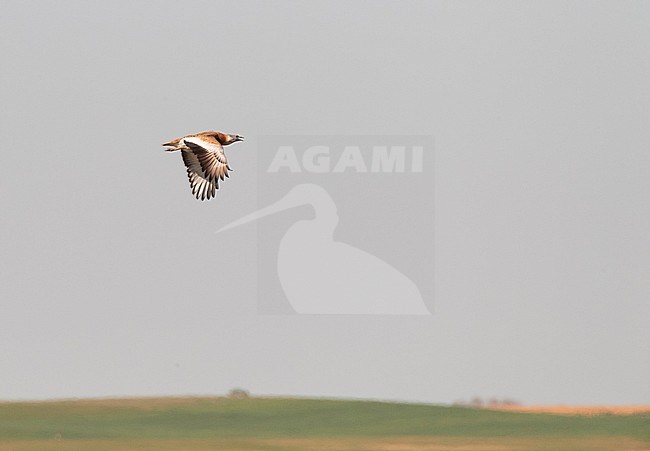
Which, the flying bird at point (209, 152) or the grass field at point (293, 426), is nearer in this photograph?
the flying bird at point (209, 152)

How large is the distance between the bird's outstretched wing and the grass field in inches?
557

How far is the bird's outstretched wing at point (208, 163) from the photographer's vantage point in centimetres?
2878

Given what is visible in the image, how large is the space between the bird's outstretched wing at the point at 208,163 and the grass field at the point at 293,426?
1414 centimetres

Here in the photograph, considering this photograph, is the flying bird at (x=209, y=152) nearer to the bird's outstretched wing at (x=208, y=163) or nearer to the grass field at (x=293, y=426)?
the bird's outstretched wing at (x=208, y=163)

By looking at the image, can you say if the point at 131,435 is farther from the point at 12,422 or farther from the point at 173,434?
the point at 12,422

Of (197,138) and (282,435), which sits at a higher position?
(197,138)

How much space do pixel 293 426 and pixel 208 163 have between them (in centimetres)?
2175

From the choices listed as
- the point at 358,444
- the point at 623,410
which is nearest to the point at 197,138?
the point at 358,444

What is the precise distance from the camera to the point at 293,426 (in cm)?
4912

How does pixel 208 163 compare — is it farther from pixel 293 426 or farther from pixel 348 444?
pixel 293 426

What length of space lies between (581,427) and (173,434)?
43.3 feet

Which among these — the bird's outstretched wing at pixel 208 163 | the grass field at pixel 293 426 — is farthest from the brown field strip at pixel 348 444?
the bird's outstretched wing at pixel 208 163

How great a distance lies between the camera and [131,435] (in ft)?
150

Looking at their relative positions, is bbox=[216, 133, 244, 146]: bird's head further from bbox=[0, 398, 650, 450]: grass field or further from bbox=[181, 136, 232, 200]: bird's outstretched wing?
bbox=[0, 398, 650, 450]: grass field
